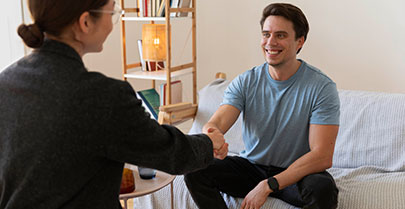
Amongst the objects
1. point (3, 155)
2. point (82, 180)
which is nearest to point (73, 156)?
point (82, 180)

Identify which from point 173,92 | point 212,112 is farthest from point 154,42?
point 212,112

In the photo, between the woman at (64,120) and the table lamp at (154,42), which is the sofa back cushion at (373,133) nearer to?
the table lamp at (154,42)

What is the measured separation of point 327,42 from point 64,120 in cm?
258

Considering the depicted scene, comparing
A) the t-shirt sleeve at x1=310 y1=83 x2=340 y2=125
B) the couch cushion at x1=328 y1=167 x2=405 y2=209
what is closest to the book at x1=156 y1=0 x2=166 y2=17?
the t-shirt sleeve at x1=310 y1=83 x2=340 y2=125

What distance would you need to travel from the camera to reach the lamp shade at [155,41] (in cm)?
298

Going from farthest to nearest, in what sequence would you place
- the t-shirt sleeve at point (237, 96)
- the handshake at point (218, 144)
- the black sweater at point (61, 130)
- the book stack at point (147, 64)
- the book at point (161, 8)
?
the book stack at point (147, 64) < the book at point (161, 8) < the t-shirt sleeve at point (237, 96) < the handshake at point (218, 144) < the black sweater at point (61, 130)

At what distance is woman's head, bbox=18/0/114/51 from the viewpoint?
1.01 m

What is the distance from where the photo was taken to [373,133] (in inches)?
92.4

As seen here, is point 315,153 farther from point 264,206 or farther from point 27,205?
point 27,205

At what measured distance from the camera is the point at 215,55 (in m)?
3.75

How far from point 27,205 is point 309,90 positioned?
4.32 ft

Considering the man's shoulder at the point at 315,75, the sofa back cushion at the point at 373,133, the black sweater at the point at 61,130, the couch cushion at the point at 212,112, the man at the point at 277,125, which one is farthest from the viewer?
the couch cushion at the point at 212,112

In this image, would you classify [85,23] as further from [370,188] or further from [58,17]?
[370,188]

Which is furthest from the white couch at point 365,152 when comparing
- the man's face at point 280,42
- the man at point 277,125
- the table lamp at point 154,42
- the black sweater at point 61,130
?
the black sweater at point 61,130
